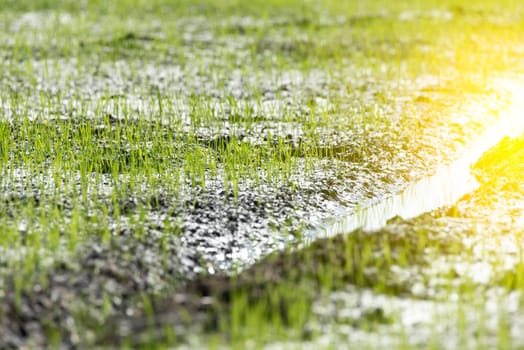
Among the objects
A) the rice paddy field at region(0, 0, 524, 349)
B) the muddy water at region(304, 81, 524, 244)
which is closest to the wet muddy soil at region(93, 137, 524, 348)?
the rice paddy field at region(0, 0, 524, 349)

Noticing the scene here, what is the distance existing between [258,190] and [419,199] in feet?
3.20

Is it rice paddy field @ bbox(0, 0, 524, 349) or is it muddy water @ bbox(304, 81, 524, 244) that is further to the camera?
muddy water @ bbox(304, 81, 524, 244)

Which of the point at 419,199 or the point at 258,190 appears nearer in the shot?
the point at 258,190

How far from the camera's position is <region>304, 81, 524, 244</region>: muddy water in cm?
449

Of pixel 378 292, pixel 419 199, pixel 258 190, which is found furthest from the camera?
pixel 419 199

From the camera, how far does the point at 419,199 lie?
4.94 metres

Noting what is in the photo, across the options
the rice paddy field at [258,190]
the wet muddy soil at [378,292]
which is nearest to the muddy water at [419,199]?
the rice paddy field at [258,190]

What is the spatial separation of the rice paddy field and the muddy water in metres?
0.02

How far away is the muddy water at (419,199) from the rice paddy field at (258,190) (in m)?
0.02

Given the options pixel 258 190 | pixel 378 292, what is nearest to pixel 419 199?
pixel 258 190

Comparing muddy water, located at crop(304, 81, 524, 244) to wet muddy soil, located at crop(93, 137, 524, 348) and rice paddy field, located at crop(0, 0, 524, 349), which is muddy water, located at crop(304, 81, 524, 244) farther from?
wet muddy soil, located at crop(93, 137, 524, 348)

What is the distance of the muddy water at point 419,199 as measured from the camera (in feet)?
14.7

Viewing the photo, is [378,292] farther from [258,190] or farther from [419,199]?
[419,199]

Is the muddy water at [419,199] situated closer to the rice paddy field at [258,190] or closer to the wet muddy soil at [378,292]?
the rice paddy field at [258,190]
